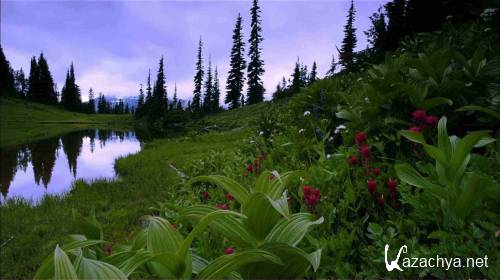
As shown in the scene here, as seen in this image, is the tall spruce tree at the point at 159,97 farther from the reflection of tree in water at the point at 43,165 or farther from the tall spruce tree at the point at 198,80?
the reflection of tree in water at the point at 43,165

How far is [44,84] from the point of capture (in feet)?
269

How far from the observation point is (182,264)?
1.20 meters

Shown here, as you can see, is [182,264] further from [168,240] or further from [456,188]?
[456,188]

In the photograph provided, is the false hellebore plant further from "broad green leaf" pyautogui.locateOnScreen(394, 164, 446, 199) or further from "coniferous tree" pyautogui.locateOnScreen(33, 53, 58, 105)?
"coniferous tree" pyautogui.locateOnScreen(33, 53, 58, 105)

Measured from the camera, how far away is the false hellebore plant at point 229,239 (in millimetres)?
1161

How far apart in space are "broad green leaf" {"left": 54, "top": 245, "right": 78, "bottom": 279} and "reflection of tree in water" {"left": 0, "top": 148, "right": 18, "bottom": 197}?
11660mm

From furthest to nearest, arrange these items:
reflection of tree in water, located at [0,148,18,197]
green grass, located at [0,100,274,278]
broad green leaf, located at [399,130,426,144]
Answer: reflection of tree in water, located at [0,148,18,197]
green grass, located at [0,100,274,278]
broad green leaf, located at [399,130,426,144]

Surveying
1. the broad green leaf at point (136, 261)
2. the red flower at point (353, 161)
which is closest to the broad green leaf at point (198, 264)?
the broad green leaf at point (136, 261)

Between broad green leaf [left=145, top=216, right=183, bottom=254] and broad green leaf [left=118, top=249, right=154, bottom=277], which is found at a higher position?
broad green leaf [left=145, top=216, right=183, bottom=254]

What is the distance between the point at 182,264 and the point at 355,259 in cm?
132

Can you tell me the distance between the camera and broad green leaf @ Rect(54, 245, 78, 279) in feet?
3.19

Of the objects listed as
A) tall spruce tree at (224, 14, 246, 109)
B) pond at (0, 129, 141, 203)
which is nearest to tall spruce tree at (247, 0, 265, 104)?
tall spruce tree at (224, 14, 246, 109)

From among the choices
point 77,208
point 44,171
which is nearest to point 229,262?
point 77,208

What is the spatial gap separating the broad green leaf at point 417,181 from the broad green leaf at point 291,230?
2.79 feet
